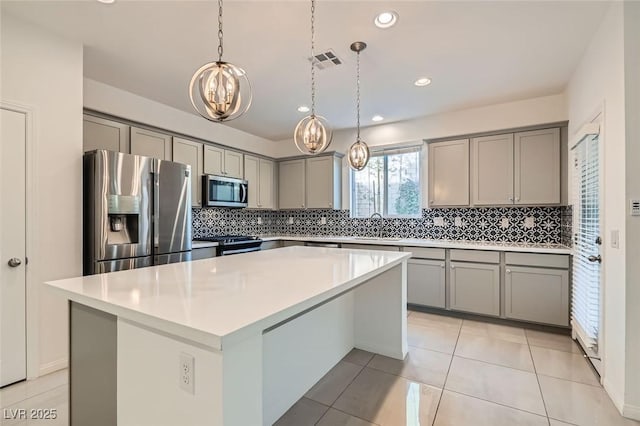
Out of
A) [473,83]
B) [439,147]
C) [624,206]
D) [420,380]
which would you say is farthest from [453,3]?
[420,380]

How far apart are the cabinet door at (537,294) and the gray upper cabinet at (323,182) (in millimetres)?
2618

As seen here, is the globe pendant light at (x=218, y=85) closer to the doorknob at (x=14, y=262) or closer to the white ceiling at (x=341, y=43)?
the white ceiling at (x=341, y=43)

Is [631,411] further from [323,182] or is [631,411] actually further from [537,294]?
[323,182]

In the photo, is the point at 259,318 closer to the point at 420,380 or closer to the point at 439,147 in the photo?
the point at 420,380

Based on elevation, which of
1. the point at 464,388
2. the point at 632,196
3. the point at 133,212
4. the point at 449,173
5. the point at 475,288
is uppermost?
the point at 449,173

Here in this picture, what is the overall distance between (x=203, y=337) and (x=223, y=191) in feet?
11.8

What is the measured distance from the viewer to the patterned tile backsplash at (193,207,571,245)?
3648 millimetres

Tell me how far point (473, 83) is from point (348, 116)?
1.64 m

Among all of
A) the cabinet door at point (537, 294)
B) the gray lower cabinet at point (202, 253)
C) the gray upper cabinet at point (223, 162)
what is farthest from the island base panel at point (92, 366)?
the cabinet door at point (537, 294)

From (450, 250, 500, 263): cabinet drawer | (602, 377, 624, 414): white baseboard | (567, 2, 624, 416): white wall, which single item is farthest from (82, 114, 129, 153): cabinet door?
(602, 377, 624, 414): white baseboard

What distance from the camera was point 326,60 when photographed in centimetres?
271

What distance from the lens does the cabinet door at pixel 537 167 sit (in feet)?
11.1

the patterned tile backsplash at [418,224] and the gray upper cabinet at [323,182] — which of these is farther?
the gray upper cabinet at [323,182]

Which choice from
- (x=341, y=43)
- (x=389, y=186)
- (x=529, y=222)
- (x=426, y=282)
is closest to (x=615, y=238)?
(x=529, y=222)
